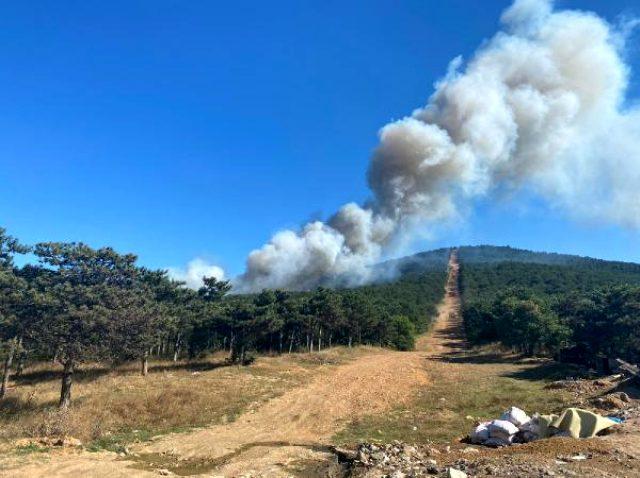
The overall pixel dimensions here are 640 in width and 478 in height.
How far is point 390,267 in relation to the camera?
186 metres

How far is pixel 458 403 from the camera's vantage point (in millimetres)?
25906

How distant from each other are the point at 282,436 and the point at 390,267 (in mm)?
168763

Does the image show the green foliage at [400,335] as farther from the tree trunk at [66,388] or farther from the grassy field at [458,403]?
the tree trunk at [66,388]

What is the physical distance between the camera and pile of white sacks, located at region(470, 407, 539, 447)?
15867 millimetres

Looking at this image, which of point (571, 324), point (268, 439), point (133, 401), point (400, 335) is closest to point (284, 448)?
point (268, 439)

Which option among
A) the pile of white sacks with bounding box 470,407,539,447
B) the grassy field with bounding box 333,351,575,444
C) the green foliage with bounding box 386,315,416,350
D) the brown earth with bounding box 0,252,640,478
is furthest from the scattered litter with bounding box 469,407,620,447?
the green foliage with bounding box 386,315,416,350

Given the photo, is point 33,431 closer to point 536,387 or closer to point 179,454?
point 179,454

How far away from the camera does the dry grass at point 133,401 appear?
63.9ft

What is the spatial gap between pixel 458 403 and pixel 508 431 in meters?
10.4

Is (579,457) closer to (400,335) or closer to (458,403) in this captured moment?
(458,403)

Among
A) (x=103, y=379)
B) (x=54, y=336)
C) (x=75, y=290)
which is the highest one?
(x=75, y=290)

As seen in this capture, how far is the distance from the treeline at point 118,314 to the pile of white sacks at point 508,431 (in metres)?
20.9

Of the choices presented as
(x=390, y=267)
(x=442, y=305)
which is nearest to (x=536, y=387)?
(x=442, y=305)

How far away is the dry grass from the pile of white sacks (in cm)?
1206
